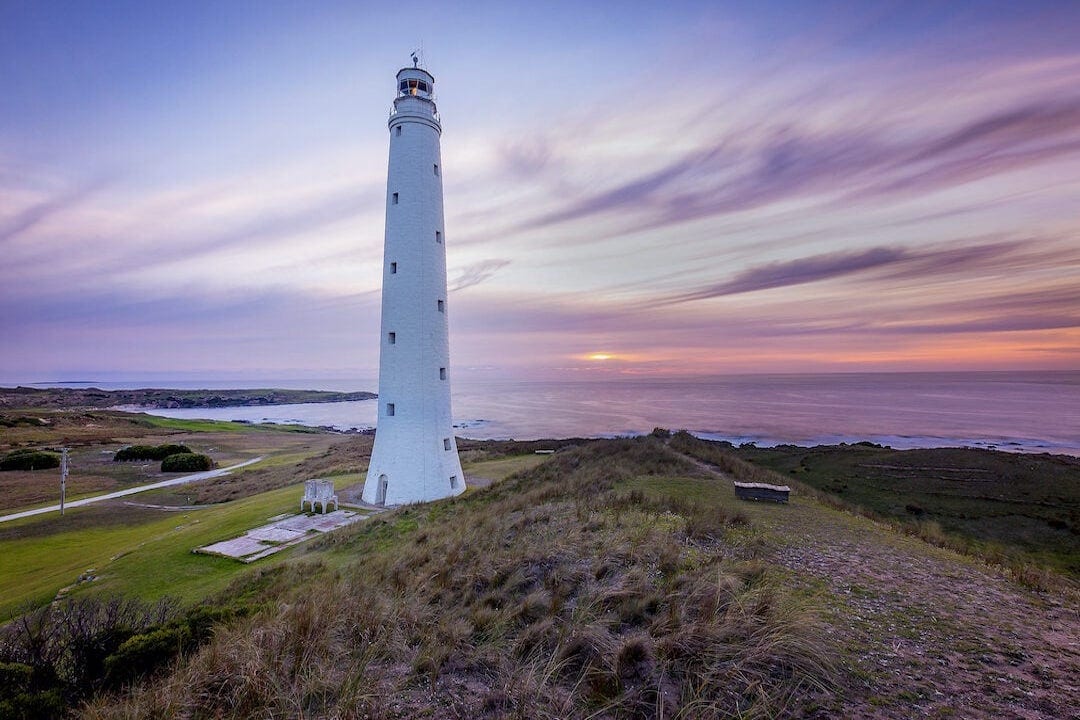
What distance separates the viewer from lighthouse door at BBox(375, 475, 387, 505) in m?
17.6

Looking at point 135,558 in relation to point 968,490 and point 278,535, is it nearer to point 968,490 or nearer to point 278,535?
point 278,535

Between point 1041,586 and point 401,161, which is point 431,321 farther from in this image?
point 1041,586

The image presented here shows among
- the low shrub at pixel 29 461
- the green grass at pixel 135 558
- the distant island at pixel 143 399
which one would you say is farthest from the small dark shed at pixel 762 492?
the distant island at pixel 143 399

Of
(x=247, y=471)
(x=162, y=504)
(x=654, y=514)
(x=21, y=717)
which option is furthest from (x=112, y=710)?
(x=247, y=471)

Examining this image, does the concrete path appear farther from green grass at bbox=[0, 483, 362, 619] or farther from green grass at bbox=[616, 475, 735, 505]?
green grass at bbox=[616, 475, 735, 505]

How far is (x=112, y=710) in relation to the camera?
3.67 metres

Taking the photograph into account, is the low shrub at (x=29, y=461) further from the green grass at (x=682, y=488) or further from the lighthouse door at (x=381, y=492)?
the green grass at (x=682, y=488)

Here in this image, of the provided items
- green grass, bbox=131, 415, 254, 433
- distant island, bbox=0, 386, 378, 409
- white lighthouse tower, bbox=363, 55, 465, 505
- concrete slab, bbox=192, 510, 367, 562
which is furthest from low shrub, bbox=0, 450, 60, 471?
distant island, bbox=0, 386, 378, 409

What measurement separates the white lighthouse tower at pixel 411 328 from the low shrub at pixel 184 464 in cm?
2106

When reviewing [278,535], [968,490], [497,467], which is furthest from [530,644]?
[968,490]

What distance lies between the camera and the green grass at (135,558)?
34.6 ft

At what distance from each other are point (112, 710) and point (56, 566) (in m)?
14.2

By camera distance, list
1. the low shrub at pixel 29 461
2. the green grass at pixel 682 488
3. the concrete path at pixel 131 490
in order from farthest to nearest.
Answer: the low shrub at pixel 29 461, the concrete path at pixel 131 490, the green grass at pixel 682 488

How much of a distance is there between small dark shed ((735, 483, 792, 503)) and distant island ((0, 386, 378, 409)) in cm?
11443
